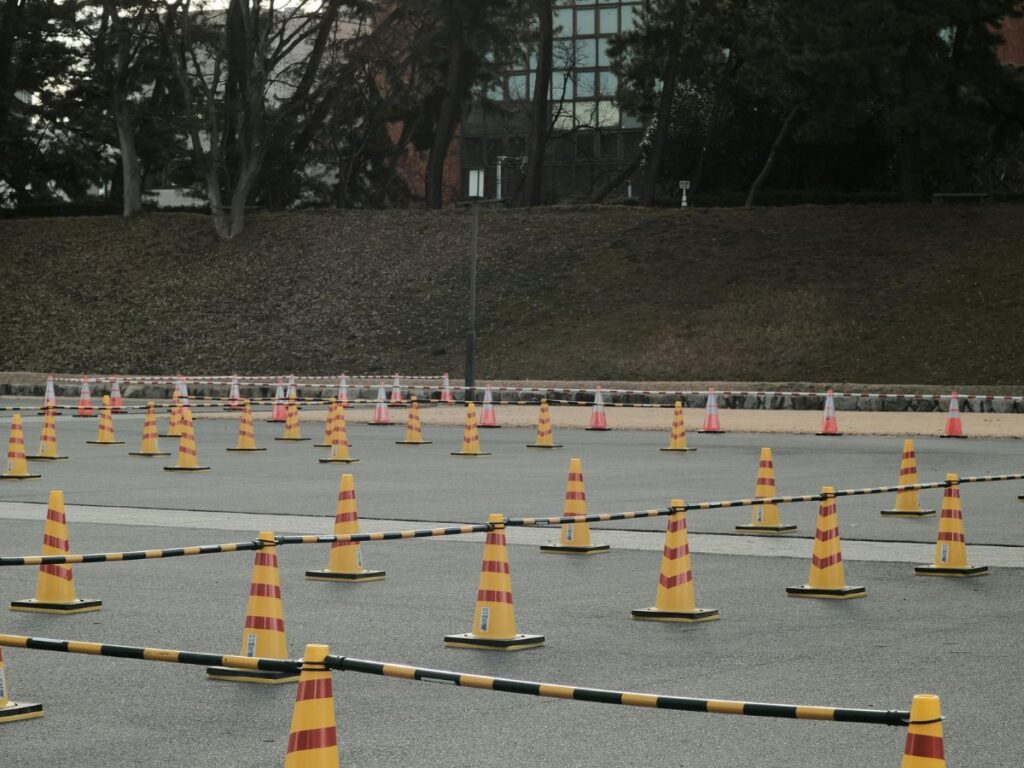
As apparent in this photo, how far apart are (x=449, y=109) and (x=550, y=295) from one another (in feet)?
45.7

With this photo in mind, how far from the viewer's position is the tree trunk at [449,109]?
6232 cm

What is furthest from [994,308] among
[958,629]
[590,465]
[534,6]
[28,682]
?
[28,682]

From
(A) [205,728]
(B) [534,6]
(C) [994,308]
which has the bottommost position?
(A) [205,728]

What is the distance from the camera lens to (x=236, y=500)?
18000mm

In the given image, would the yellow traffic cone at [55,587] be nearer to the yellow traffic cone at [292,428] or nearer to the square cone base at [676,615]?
the square cone base at [676,615]

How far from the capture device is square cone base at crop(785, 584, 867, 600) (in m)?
11.7

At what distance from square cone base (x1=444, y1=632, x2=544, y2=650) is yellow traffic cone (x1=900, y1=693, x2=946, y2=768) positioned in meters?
5.23

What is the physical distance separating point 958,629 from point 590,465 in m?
12.6

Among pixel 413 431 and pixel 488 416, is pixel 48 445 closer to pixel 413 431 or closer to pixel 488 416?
pixel 413 431

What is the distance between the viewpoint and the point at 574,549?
1414 centimetres

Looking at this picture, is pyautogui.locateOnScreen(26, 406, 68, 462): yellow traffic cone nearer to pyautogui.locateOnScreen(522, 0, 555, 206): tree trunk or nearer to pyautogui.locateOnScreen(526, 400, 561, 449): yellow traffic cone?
pyautogui.locateOnScreen(526, 400, 561, 449): yellow traffic cone

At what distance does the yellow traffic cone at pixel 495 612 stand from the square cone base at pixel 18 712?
260 centimetres

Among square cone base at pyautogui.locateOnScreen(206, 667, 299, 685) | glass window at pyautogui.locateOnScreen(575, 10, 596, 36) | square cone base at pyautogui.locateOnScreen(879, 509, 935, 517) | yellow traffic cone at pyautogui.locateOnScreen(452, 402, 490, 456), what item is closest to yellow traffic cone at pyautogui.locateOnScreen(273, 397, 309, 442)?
yellow traffic cone at pyautogui.locateOnScreen(452, 402, 490, 456)

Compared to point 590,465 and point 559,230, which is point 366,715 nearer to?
point 590,465
